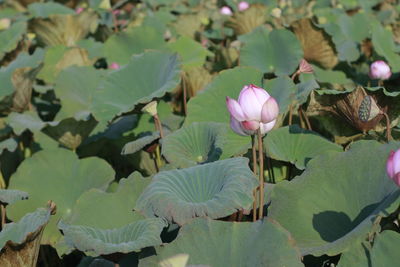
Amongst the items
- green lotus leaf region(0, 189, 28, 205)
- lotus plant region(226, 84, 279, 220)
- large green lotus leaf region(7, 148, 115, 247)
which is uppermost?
lotus plant region(226, 84, 279, 220)

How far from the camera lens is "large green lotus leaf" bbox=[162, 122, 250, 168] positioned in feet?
5.13

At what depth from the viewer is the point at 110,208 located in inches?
59.0

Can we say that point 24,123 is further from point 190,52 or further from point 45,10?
point 45,10

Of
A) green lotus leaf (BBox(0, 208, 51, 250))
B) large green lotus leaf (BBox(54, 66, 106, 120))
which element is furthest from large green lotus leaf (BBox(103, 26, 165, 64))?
green lotus leaf (BBox(0, 208, 51, 250))

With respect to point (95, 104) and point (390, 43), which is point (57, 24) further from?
point (390, 43)

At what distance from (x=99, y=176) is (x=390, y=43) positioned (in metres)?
1.28

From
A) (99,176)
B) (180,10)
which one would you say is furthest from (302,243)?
(180,10)

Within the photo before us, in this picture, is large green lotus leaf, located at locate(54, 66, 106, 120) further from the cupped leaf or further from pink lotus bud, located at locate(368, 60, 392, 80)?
pink lotus bud, located at locate(368, 60, 392, 80)

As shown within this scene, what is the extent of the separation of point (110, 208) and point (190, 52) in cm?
131

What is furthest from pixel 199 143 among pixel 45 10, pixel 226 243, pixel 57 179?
pixel 45 10

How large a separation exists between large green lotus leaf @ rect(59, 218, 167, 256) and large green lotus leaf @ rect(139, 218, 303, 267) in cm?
5

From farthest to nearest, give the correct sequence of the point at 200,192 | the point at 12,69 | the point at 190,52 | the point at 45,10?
Answer: the point at 45,10, the point at 190,52, the point at 12,69, the point at 200,192

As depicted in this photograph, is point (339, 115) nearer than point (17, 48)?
Yes

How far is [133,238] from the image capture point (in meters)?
1.17
